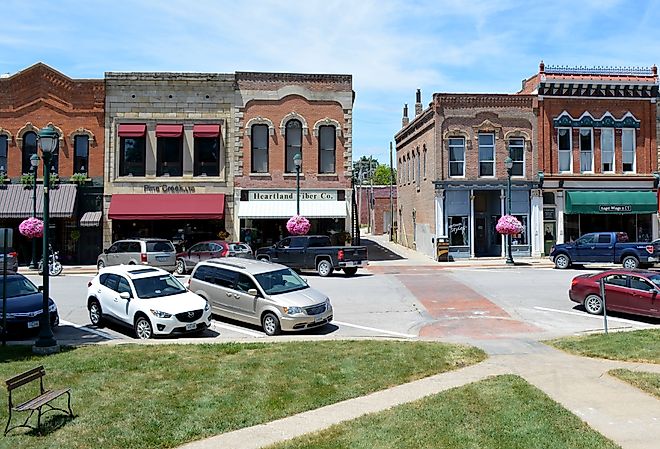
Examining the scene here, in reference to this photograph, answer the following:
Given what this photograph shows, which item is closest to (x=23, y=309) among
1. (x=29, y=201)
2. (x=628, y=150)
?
(x=29, y=201)

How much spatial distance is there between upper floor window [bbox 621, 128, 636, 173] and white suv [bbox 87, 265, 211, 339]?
3076cm

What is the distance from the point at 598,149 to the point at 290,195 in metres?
18.9

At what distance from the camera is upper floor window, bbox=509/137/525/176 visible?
35875mm

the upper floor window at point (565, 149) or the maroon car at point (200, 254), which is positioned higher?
the upper floor window at point (565, 149)

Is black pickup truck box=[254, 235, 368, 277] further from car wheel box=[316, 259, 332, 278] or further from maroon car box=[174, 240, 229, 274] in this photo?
maroon car box=[174, 240, 229, 274]

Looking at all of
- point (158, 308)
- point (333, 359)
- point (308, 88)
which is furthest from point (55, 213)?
point (333, 359)

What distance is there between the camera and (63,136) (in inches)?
1308

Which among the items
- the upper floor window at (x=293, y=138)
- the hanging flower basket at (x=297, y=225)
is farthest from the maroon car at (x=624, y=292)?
the upper floor window at (x=293, y=138)

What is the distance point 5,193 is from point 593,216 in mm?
33886

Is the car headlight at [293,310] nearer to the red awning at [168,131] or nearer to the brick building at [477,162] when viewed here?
the red awning at [168,131]

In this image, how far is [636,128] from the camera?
36.3m

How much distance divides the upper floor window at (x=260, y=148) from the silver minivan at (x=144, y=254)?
892cm

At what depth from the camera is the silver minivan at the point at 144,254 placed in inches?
1027

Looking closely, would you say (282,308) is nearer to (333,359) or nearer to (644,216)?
(333,359)
